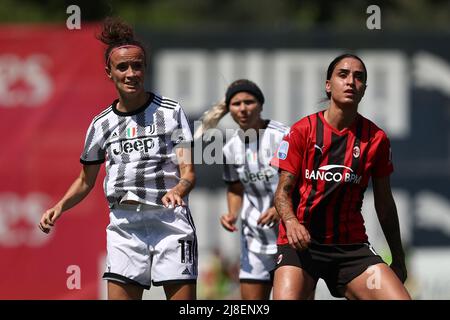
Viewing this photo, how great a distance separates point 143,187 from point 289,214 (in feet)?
3.48

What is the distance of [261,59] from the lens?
13.8 m

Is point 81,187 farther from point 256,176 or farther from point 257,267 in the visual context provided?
point 257,267

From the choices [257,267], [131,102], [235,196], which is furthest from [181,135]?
[257,267]

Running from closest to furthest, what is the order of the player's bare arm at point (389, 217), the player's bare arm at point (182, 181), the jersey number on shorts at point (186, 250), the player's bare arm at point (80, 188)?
1. the player's bare arm at point (182, 181)
2. the player's bare arm at point (389, 217)
3. the jersey number on shorts at point (186, 250)
4. the player's bare arm at point (80, 188)

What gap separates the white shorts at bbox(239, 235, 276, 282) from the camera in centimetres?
853

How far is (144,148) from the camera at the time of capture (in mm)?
6844

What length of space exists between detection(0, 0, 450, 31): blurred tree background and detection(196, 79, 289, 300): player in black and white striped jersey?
214 cm

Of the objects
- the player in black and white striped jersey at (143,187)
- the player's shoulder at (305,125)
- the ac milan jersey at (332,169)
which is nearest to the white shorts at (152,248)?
the player in black and white striped jersey at (143,187)

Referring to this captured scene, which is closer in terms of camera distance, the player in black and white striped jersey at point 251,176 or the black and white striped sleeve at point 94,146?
the black and white striped sleeve at point 94,146

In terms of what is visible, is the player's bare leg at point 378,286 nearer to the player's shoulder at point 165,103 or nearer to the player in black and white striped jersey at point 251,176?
the player's shoulder at point 165,103

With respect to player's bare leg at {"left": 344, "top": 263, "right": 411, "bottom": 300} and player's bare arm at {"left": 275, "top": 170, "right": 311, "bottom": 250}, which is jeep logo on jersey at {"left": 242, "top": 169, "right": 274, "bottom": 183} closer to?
player's bare arm at {"left": 275, "top": 170, "right": 311, "bottom": 250}

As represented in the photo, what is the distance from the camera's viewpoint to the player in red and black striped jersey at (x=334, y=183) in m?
6.47
